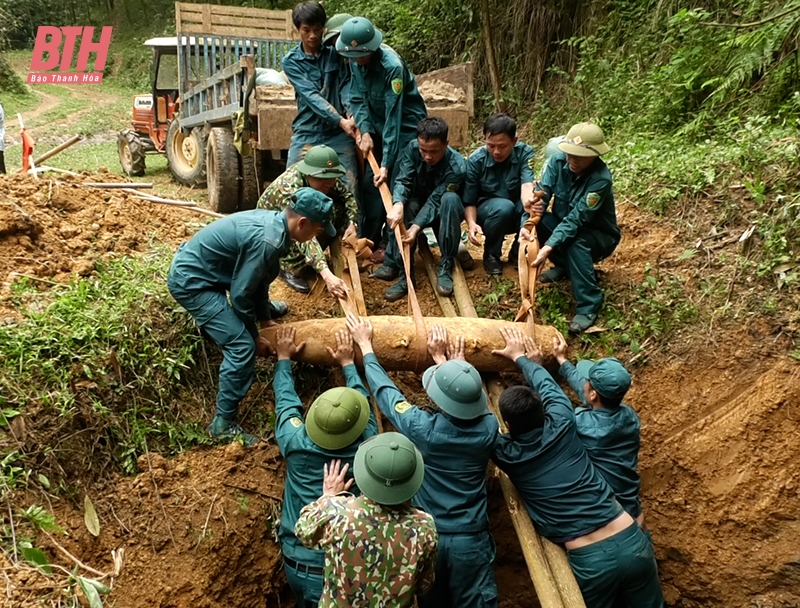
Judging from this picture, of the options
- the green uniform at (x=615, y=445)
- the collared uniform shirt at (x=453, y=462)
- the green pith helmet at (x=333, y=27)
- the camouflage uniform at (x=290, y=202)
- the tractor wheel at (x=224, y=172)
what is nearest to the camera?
the collared uniform shirt at (x=453, y=462)

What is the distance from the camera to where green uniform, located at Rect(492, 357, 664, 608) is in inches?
155

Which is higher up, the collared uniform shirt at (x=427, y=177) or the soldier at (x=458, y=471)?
the collared uniform shirt at (x=427, y=177)

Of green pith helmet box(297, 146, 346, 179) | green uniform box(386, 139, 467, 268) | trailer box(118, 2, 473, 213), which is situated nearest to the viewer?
green pith helmet box(297, 146, 346, 179)

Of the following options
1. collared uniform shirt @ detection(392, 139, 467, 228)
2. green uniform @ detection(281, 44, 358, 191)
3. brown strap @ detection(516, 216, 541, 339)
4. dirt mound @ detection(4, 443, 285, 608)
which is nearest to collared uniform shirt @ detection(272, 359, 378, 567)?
dirt mound @ detection(4, 443, 285, 608)

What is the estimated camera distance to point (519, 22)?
11.0 meters

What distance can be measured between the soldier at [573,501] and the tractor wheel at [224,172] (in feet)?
18.8

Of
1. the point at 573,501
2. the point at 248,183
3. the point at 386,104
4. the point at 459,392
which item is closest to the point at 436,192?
Result: the point at 386,104

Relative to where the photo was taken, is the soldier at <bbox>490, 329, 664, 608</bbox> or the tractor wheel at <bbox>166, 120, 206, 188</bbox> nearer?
the soldier at <bbox>490, 329, 664, 608</bbox>

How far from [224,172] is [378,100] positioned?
11.1 feet

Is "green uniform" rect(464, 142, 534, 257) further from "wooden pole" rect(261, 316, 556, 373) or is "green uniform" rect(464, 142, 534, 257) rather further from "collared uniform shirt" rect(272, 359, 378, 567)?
"collared uniform shirt" rect(272, 359, 378, 567)

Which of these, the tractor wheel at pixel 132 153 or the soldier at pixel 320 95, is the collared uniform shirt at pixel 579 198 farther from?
the tractor wheel at pixel 132 153

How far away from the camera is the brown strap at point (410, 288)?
470 centimetres

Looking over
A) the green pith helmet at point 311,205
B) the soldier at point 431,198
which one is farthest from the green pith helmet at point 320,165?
the green pith helmet at point 311,205

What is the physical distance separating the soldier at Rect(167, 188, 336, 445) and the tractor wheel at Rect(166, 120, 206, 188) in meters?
5.98
